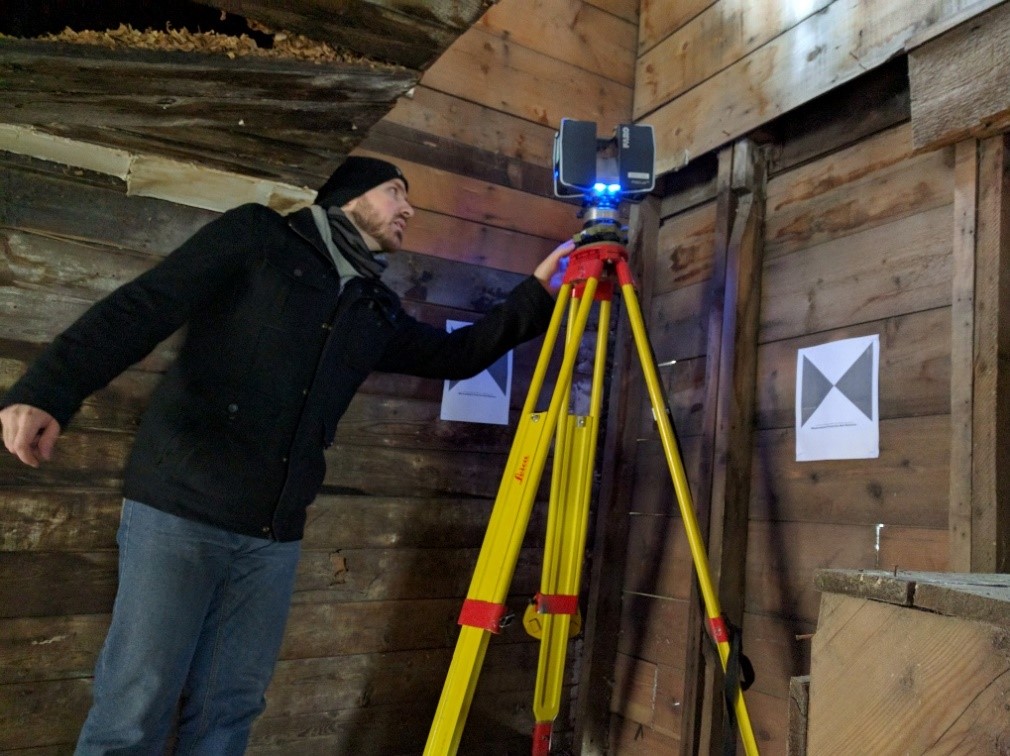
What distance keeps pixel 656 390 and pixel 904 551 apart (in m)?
0.53

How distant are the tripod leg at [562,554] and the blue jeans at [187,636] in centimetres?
53

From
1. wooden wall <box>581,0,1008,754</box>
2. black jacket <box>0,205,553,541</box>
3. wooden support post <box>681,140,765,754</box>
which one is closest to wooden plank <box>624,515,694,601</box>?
wooden wall <box>581,0,1008,754</box>

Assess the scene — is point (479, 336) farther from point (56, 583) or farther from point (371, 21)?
point (56, 583)

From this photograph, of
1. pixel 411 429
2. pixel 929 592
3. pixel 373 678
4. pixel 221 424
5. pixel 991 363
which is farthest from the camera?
pixel 411 429

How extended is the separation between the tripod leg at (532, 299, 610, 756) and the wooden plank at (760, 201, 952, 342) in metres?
0.43

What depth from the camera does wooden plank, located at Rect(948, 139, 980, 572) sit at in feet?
3.92

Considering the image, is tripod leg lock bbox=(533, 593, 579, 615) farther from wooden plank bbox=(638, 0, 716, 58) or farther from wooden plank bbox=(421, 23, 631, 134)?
wooden plank bbox=(638, 0, 716, 58)

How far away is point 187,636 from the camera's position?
1246mm

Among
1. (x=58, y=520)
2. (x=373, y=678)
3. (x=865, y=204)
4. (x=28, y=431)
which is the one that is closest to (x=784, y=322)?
(x=865, y=204)

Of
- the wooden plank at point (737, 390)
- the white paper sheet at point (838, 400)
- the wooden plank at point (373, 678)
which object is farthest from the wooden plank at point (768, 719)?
the wooden plank at point (373, 678)

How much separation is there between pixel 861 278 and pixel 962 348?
→ 12.2 inches

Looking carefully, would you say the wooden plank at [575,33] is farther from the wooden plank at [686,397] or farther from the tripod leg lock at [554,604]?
the tripod leg lock at [554,604]

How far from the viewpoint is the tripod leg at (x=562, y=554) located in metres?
1.53

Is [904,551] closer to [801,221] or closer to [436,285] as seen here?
[801,221]
